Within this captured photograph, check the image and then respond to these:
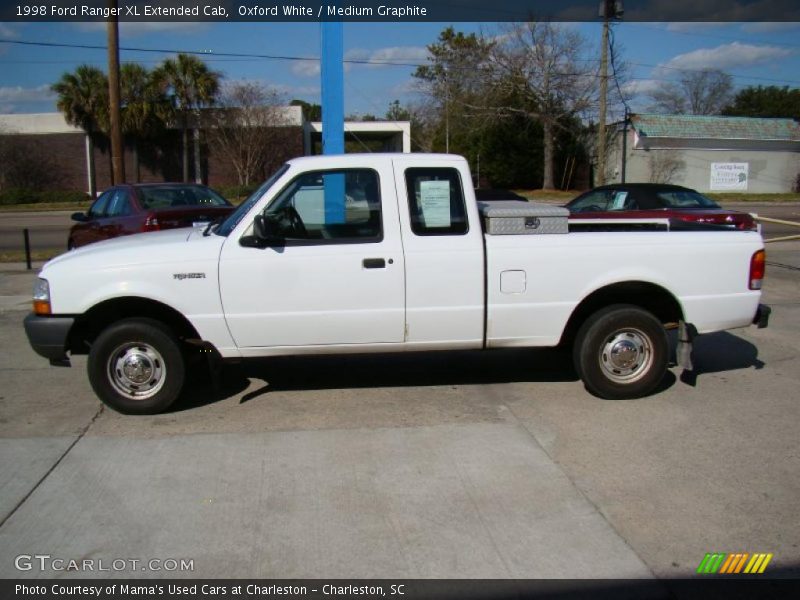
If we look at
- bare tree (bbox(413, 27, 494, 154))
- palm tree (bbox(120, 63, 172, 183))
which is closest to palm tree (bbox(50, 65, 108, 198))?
palm tree (bbox(120, 63, 172, 183))

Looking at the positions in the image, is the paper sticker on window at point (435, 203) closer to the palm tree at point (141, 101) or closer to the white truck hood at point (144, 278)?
the white truck hood at point (144, 278)

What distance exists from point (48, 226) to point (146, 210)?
17.4 metres

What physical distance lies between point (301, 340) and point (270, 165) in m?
36.2

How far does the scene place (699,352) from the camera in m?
7.51

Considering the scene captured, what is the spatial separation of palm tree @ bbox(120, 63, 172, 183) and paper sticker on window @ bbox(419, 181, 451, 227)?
36245mm

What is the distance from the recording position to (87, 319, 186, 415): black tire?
17.9 ft

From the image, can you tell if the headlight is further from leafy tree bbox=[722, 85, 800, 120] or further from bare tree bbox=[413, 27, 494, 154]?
leafy tree bbox=[722, 85, 800, 120]

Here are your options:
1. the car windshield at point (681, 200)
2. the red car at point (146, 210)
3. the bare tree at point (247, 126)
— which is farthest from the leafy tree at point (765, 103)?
the red car at point (146, 210)

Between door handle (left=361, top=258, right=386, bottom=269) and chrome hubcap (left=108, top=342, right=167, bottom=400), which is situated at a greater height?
door handle (left=361, top=258, right=386, bottom=269)

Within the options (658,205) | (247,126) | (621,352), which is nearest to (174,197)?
(621,352)

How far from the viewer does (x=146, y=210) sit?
1045cm

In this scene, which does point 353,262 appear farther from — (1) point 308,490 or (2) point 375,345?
(1) point 308,490

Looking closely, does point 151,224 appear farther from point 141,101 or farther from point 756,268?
point 141,101

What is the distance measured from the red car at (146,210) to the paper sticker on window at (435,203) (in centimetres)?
507
